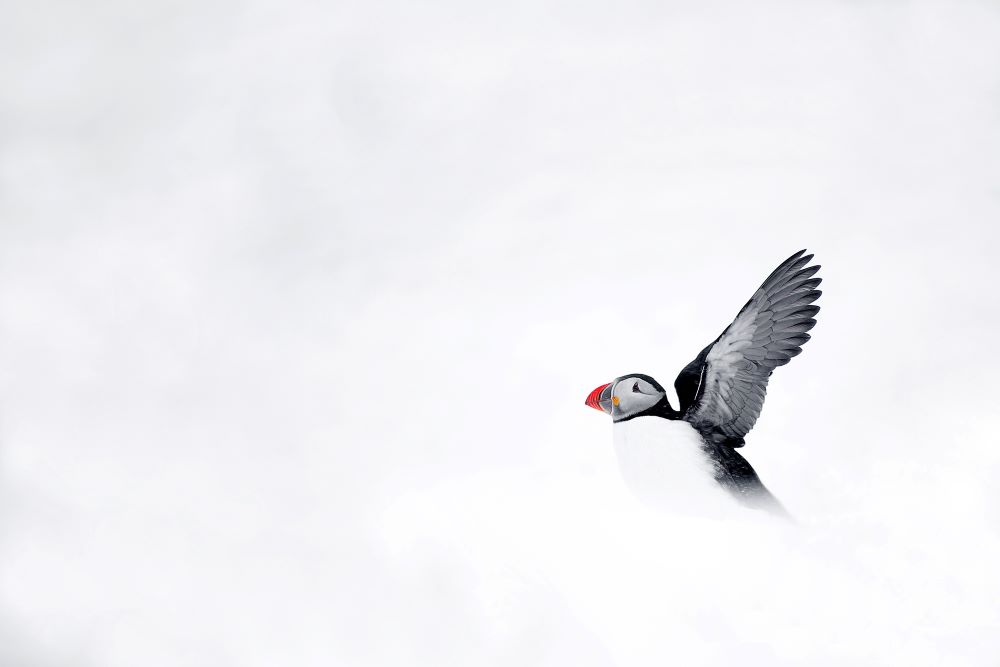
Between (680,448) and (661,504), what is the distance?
44 cm


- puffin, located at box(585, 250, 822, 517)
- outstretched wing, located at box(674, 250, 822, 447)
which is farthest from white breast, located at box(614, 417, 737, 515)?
outstretched wing, located at box(674, 250, 822, 447)

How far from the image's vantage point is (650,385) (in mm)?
5656

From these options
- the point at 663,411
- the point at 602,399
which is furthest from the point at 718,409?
the point at 602,399

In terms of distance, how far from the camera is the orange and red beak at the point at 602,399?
5.82 metres

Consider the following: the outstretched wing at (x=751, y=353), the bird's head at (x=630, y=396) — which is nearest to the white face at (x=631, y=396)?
the bird's head at (x=630, y=396)

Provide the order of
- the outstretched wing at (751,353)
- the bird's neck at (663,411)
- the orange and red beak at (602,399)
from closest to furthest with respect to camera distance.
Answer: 1. the outstretched wing at (751,353)
2. the bird's neck at (663,411)
3. the orange and red beak at (602,399)

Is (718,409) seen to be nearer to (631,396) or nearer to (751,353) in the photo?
(751,353)

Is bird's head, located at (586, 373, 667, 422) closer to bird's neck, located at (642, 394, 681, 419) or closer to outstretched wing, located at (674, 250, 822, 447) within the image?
bird's neck, located at (642, 394, 681, 419)

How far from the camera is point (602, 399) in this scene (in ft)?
19.2

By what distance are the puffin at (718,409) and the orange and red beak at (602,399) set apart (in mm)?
47

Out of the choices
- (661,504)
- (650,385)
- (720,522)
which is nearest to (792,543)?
(720,522)

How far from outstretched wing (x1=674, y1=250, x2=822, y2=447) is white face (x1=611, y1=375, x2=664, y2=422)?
0.70 ft

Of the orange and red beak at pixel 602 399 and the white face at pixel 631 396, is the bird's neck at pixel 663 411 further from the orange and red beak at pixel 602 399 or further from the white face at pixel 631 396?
the orange and red beak at pixel 602 399

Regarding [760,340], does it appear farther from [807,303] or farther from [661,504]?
[661,504]
